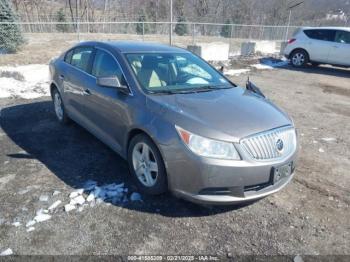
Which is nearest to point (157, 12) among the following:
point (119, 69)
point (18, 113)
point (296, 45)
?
point (296, 45)

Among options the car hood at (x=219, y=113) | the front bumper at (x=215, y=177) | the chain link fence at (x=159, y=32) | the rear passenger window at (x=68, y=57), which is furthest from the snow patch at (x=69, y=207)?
the chain link fence at (x=159, y=32)

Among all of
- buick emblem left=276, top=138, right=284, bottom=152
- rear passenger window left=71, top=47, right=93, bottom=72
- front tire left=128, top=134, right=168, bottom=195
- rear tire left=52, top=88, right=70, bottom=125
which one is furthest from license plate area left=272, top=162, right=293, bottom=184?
Answer: rear tire left=52, top=88, right=70, bottom=125

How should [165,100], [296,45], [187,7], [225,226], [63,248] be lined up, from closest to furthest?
1. [63,248]
2. [225,226]
3. [165,100]
4. [296,45]
5. [187,7]

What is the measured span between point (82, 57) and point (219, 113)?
8.55 ft

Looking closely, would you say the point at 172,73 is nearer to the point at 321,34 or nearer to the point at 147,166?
the point at 147,166

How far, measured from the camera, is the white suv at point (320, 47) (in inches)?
507

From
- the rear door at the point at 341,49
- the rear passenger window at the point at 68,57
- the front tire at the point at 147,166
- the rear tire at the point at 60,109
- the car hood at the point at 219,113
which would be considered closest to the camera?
the car hood at the point at 219,113

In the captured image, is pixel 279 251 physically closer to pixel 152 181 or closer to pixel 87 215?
pixel 152 181

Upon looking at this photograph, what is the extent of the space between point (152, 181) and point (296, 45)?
41.4ft

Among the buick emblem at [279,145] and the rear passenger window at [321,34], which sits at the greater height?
the rear passenger window at [321,34]

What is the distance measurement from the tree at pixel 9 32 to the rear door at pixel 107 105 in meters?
11.2

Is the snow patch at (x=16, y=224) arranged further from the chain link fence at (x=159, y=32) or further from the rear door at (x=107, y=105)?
the chain link fence at (x=159, y=32)

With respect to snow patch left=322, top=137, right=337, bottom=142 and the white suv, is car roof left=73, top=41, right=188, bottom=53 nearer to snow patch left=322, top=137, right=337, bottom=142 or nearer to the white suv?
snow patch left=322, top=137, right=337, bottom=142

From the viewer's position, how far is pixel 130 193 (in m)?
3.54
